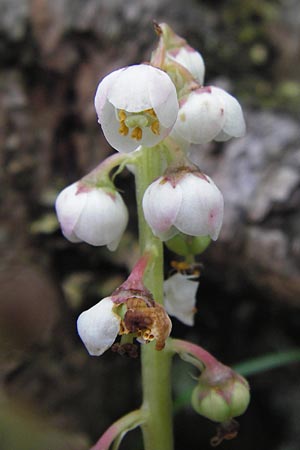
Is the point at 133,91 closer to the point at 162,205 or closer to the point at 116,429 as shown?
the point at 162,205

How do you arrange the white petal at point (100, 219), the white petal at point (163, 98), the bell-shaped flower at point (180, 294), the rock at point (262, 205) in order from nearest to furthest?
the white petal at point (163, 98) → the white petal at point (100, 219) → the bell-shaped flower at point (180, 294) → the rock at point (262, 205)

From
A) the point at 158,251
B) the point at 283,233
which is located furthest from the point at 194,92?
the point at 283,233

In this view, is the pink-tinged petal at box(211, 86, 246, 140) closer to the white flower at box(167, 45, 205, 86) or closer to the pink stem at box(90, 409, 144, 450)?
the white flower at box(167, 45, 205, 86)

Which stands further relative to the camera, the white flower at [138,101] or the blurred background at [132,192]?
the blurred background at [132,192]

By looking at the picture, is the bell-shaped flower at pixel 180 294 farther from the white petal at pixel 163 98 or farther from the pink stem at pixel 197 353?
the white petal at pixel 163 98

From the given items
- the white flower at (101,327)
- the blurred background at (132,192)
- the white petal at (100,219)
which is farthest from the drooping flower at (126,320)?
the blurred background at (132,192)

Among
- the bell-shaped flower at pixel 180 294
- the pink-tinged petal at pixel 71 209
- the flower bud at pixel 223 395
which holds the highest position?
the pink-tinged petal at pixel 71 209

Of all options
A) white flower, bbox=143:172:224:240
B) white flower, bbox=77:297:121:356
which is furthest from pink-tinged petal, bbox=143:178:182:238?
white flower, bbox=77:297:121:356

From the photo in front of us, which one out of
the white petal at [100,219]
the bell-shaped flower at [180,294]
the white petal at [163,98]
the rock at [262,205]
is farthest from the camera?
the rock at [262,205]
